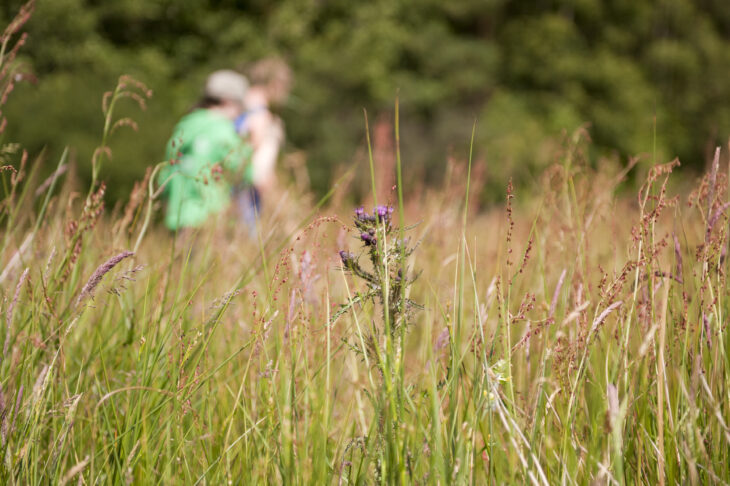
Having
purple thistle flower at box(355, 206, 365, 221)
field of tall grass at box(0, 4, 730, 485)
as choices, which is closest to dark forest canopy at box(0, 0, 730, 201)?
field of tall grass at box(0, 4, 730, 485)

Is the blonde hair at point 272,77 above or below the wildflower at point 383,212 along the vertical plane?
above

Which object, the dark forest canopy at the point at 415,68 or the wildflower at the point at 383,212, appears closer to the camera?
the wildflower at the point at 383,212

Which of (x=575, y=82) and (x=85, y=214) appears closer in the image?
(x=85, y=214)

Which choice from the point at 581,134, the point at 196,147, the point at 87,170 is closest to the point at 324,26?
the point at 87,170

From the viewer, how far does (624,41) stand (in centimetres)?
2503

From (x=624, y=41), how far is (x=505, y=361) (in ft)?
89.7

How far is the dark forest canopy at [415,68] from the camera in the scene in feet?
41.7

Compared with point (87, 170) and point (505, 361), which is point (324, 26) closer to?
point (87, 170)

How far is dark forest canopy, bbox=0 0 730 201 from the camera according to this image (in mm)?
12719

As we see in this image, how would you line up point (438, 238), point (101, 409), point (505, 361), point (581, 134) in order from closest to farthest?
point (505, 361)
point (101, 409)
point (581, 134)
point (438, 238)

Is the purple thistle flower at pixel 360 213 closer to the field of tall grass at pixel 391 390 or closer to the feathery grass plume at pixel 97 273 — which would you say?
the field of tall grass at pixel 391 390

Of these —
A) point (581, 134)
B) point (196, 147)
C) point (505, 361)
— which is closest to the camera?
point (505, 361)

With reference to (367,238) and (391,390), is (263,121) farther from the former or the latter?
(391,390)

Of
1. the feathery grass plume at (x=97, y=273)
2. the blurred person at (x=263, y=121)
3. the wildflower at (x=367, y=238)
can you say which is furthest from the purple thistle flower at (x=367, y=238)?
the blurred person at (x=263, y=121)
